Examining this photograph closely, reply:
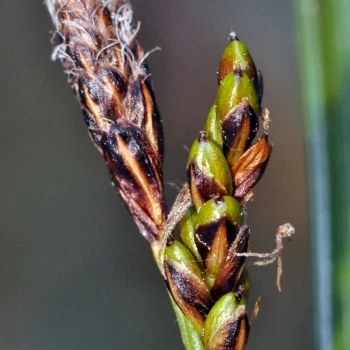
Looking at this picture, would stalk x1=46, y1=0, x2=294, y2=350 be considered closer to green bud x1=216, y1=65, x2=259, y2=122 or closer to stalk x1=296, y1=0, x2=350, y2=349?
green bud x1=216, y1=65, x2=259, y2=122

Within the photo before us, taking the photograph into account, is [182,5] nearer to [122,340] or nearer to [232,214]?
[122,340]

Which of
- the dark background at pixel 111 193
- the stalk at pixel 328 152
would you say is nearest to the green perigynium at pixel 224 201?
the stalk at pixel 328 152

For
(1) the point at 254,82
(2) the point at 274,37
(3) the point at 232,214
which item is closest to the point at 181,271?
(3) the point at 232,214

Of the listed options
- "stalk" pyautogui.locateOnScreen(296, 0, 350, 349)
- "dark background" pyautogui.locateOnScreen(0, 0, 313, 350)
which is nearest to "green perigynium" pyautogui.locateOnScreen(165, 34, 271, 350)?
"stalk" pyautogui.locateOnScreen(296, 0, 350, 349)

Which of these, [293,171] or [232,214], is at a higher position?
[232,214]

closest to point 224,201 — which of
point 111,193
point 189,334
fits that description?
point 189,334

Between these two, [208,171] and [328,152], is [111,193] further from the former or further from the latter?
[208,171]
